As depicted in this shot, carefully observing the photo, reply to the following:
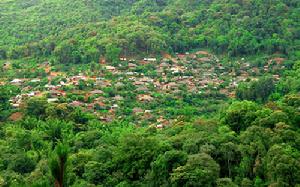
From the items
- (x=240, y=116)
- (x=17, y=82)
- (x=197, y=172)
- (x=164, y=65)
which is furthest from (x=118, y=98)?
(x=197, y=172)

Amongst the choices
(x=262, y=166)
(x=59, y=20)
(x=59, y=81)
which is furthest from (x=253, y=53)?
(x=262, y=166)

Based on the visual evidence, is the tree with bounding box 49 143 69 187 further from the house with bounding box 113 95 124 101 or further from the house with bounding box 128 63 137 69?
the house with bounding box 128 63 137 69

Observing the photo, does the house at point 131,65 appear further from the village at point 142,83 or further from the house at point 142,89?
the house at point 142,89

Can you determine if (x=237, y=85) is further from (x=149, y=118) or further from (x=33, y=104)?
(x=33, y=104)

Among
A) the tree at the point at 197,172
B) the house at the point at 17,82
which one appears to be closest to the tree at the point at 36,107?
the house at the point at 17,82

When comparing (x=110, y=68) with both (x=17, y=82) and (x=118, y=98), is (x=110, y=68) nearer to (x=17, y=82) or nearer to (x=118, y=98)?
(x=118, y=98)
